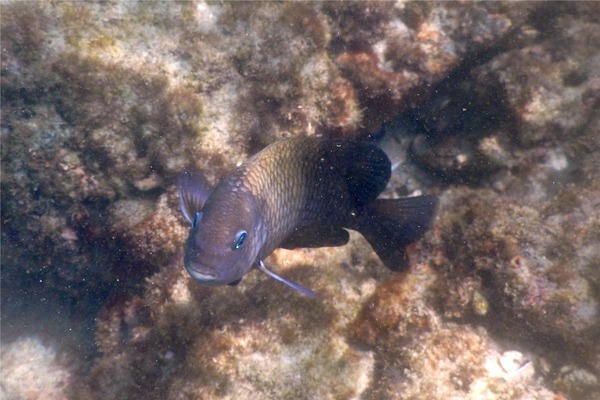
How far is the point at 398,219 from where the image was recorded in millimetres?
3768

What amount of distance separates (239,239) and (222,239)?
15 centimetres

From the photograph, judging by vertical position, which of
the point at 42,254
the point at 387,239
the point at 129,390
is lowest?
the point at 129,390

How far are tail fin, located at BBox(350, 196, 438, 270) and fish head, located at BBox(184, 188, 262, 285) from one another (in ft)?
4.19

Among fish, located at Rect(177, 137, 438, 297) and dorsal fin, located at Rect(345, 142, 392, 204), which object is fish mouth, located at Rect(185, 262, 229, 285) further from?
dorsal fin, located at Rect(345, 142, 392, 204)

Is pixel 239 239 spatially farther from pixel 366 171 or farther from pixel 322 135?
pixel 322 135

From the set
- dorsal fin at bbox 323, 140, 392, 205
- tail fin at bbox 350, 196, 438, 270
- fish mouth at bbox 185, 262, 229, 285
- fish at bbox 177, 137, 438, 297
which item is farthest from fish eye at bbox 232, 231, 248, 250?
tail fin at bbox 350, 196, 438, 270

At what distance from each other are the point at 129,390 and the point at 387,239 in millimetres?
3396

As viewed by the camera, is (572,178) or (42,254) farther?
(42,254)

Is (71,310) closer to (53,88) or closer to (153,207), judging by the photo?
(153,207)

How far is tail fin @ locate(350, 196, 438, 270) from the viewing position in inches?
147

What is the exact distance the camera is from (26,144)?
4434mm

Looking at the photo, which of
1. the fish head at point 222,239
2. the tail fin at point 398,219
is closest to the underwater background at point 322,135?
the tail fin at point 398,219

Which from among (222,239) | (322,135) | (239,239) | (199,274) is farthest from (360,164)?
(199,274)

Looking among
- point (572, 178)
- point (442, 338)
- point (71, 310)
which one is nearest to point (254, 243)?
point (442, 338)
